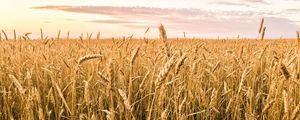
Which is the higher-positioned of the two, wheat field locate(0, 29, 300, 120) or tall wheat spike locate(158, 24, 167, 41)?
tall wheat spike locate(158, 24, 167, 41)

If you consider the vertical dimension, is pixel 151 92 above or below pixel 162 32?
below

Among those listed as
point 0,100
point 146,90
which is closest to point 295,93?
point 146,90

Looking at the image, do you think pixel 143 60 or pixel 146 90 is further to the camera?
pixel 143 60

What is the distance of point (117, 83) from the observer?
2.77 metres

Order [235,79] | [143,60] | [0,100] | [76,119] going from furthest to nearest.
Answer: [143,60] → [235,79] → [0,100] → [76,119]

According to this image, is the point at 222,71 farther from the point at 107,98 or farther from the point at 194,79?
the point at 107,98

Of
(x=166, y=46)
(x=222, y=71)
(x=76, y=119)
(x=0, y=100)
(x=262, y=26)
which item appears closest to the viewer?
(x=166, y=46)

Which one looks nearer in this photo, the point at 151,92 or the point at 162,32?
the point at 162,32

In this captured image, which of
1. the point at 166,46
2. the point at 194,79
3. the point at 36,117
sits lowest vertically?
the point at 36,117

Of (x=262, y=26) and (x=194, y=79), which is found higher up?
(x=262, y=26)

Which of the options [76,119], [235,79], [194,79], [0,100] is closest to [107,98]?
[76,119]

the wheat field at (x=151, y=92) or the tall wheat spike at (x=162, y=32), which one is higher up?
the tall wheat spike at (x=162, y=32)

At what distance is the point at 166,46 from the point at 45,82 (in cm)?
134

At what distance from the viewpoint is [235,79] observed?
2.96 m
